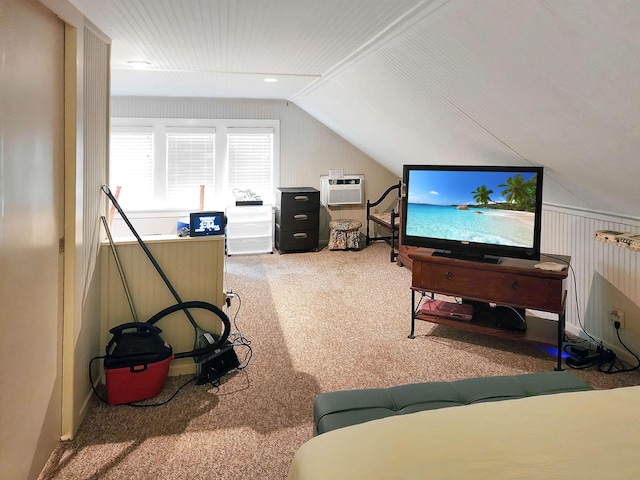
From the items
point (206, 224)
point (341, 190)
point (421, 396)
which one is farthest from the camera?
A: point (341, 190)

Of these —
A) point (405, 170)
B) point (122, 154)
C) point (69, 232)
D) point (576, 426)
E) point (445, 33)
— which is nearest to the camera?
point (576, 426)

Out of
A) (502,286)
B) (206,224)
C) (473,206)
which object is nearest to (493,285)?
(502,286)

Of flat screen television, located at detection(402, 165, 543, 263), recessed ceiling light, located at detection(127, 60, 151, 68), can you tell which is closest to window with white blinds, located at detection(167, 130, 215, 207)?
recessed ceiling light, located at detection(127, 60, 151, 68)

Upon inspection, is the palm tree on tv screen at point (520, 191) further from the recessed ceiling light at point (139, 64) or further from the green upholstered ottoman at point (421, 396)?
the recessed ceiling light at point (139, 64)

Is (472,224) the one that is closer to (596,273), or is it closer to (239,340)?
(596,273)

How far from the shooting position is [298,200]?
19.7ft

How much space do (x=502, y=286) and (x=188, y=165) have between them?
4598mm

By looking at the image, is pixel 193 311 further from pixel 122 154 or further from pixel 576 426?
pixel 122 154

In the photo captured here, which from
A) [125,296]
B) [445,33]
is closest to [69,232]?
[125,296]

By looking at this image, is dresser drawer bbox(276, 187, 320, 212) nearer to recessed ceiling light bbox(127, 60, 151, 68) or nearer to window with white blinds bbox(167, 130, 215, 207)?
window with white blinds bbox(167, 130, 215, 207)

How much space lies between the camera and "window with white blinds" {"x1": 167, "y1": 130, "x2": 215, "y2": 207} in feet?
20.0

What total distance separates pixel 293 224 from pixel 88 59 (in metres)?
3.88

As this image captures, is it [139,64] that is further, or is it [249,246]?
[249,246]

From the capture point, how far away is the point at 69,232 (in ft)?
6.82
